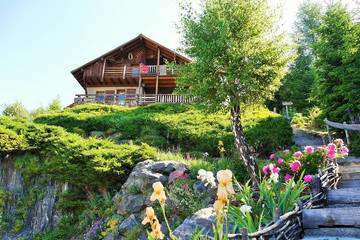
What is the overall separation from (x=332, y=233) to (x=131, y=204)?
17.9 feet

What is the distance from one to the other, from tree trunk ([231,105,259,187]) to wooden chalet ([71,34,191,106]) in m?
18.0

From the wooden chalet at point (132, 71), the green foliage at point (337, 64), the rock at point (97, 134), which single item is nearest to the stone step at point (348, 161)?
the green foliage at point (337, 64)

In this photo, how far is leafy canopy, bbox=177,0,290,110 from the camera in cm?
967

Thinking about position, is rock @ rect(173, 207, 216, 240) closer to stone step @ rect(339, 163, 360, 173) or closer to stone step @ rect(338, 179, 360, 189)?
stone step @ rect(338, 179, 360, 189)

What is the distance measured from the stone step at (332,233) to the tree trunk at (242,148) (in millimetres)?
2651

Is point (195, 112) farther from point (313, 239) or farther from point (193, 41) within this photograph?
point (313, 239)

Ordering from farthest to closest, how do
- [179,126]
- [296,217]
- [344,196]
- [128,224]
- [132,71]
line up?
[132,71]
[179,126]
[128,224]
[344,196]
[296,217]

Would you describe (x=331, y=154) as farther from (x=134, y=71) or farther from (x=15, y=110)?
(x=15, y=110)

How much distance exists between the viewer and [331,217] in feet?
18.3

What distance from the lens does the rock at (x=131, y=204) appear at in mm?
9391

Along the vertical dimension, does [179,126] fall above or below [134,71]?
below

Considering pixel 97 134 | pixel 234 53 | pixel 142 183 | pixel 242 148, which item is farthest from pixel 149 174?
pixel 97 134

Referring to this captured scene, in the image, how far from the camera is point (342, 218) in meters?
5.48

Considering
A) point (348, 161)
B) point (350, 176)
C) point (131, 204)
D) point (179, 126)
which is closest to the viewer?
point (350, 176)
